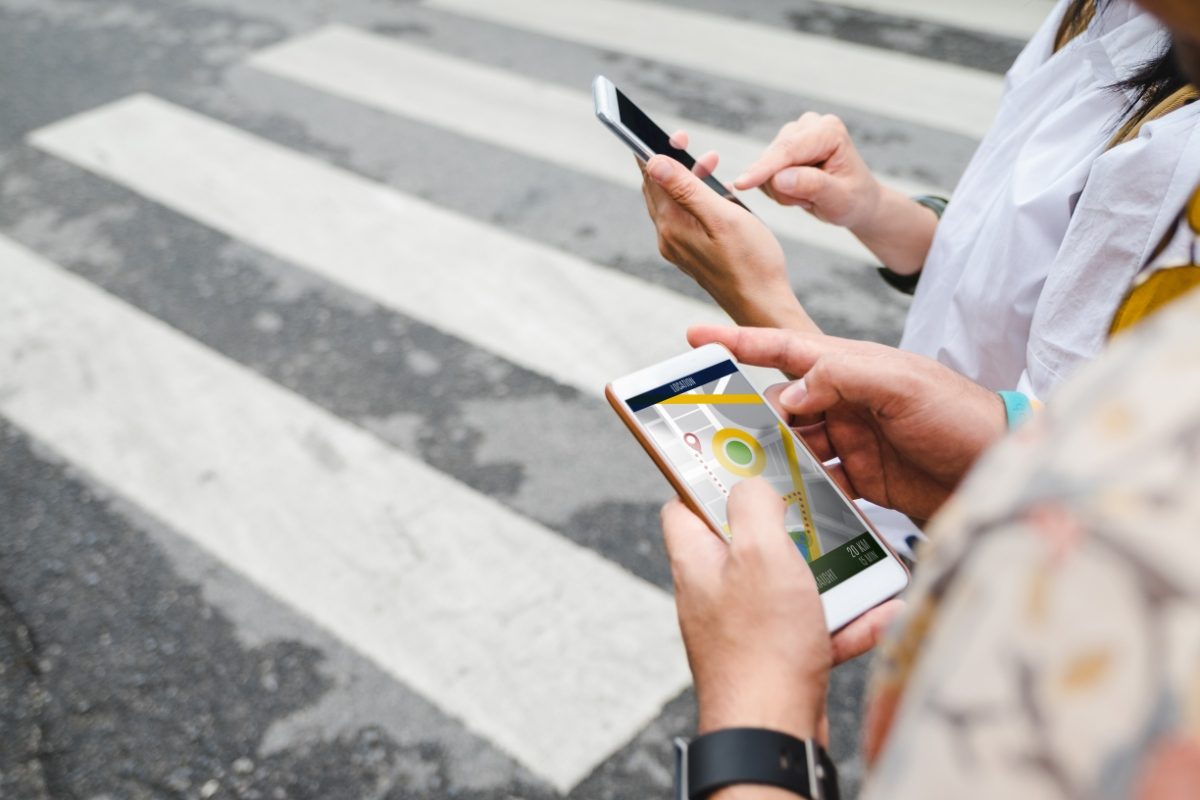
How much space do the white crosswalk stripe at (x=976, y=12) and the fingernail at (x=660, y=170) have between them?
4.12 metres

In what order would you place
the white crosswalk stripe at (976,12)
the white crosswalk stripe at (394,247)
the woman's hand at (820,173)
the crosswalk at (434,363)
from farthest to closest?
the white crosswalk stripe at (976,12) < the white crosswalk stripe at (394,247) < the crosswalk at (434,363) < the woman's hand at (820,173)

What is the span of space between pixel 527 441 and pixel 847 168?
1495mm

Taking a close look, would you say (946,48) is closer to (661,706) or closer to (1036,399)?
(661,706)

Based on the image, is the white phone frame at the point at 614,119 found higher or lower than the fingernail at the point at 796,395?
higher

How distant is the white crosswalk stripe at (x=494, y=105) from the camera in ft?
→ 14.1

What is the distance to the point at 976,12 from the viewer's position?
565 cm

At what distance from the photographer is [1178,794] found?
448 mm

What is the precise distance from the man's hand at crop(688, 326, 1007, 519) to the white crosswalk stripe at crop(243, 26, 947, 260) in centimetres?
244

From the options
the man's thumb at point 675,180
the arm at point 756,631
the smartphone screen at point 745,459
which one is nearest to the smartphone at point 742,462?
the smartphone screen at point 745,459

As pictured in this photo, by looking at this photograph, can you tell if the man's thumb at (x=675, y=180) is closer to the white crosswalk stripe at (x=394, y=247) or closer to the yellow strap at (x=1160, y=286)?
the yellow strap at (x=1160, y=286)

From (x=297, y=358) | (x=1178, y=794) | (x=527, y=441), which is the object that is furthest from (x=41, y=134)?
(x=1178, y=794)

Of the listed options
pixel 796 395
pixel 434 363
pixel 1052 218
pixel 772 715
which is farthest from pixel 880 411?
pixel 434 363

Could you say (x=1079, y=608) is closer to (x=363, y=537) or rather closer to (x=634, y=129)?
Answer: (x=634, y=129)

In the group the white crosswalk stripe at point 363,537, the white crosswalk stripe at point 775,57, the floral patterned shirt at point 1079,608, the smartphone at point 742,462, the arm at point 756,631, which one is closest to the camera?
the floral patterned shirt at point 1079,608
